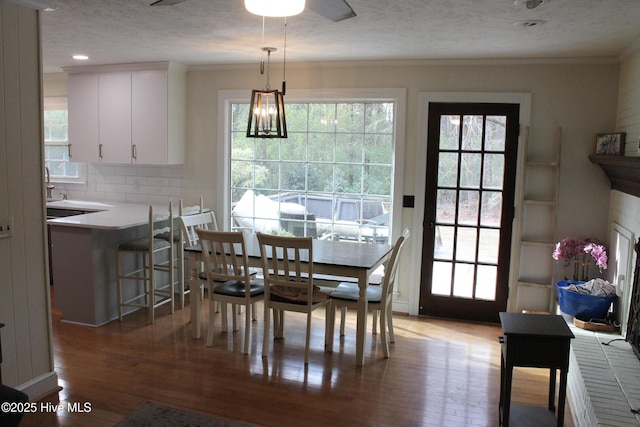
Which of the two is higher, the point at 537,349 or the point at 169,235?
the point at 169,235

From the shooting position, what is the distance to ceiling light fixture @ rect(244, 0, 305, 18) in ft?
6.78

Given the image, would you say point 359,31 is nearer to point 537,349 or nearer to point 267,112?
point 267,112

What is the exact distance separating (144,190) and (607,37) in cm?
456

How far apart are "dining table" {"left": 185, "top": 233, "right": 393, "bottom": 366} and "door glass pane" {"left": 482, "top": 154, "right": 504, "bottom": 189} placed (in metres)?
1.14

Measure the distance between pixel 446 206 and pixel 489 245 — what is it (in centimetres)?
51

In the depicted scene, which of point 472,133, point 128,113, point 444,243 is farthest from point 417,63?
point 128,113

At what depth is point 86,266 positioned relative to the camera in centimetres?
439

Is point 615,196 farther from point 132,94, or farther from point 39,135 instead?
point 132,94

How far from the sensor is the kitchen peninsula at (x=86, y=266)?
4.36 m

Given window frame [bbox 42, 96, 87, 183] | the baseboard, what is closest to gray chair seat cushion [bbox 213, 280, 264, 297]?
the baseboard

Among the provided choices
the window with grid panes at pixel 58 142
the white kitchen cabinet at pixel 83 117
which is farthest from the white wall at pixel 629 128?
the window with grid panes at pixel 58 142

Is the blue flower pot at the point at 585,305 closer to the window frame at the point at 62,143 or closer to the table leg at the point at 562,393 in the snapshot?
the table leg at the point at 562,393

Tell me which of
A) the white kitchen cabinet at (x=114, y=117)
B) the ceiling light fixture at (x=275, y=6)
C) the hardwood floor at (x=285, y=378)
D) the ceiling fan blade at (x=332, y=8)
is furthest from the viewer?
the white kitchen cabinet at (x=114, y=117)

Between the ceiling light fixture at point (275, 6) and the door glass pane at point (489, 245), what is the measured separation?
3231 mm
